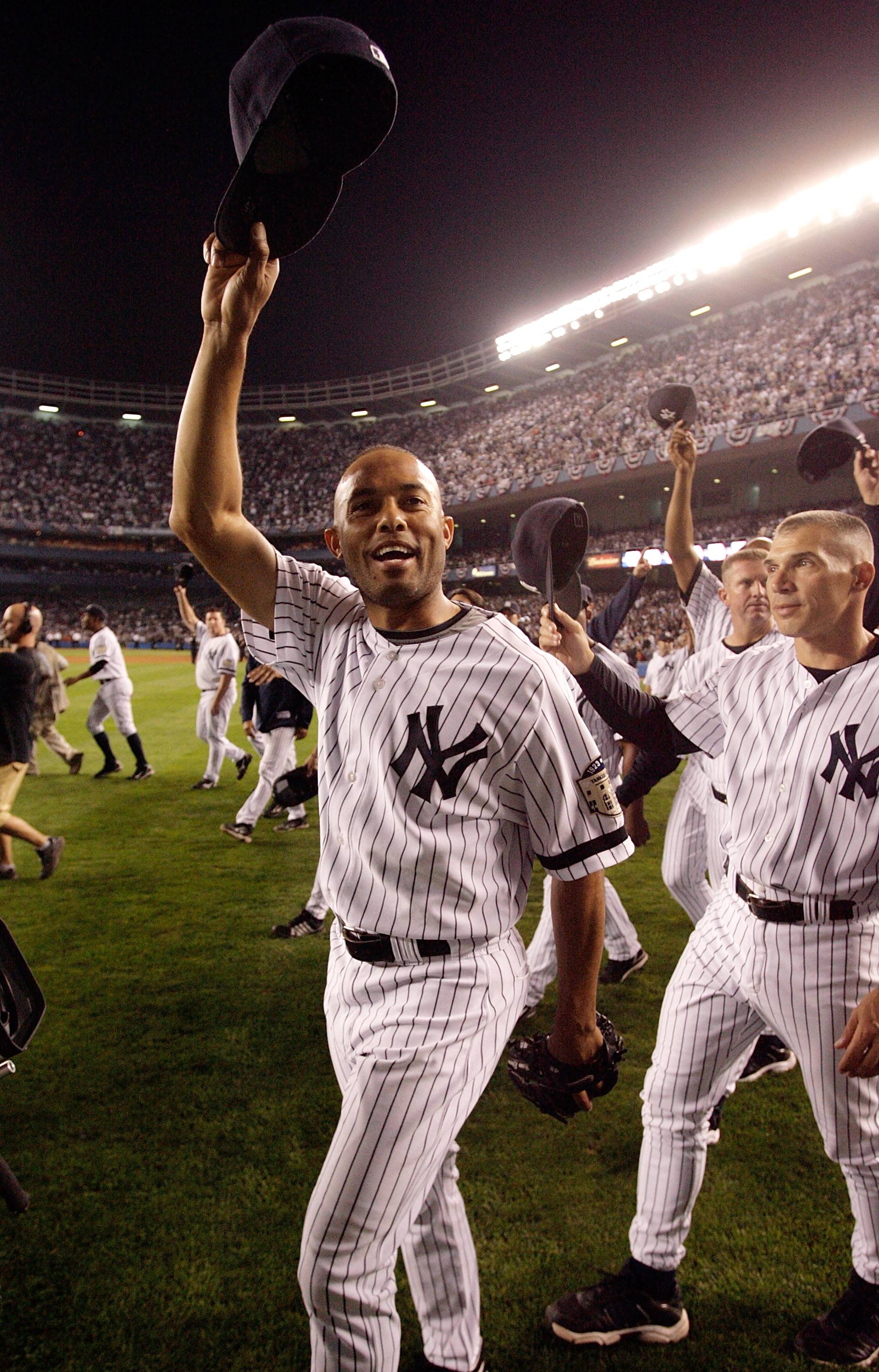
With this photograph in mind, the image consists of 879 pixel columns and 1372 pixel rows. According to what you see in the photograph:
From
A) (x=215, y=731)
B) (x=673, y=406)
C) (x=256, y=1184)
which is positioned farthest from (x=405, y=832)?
(x=215, y=731)

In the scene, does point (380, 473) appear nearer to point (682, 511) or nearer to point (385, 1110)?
point (385, 1110)

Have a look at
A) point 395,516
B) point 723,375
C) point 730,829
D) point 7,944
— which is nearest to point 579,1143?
point 730,829

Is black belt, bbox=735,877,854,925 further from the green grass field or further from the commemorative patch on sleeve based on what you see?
the green grass field

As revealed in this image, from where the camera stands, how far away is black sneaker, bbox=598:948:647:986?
16.3ft

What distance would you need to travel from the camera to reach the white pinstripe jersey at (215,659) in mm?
10375

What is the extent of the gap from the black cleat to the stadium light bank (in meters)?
33.4

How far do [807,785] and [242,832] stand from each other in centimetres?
713

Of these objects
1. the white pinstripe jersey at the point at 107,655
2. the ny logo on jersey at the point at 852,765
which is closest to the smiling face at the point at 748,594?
the ny logo on jersey at the point at 852,765

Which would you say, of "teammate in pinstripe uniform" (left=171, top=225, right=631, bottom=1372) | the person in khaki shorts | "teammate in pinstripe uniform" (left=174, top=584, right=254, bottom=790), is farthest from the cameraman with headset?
"teammate in pinstripe uniform" (left=171, top=225, right=631, bottom=1372)

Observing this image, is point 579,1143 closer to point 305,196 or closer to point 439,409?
point 305,196

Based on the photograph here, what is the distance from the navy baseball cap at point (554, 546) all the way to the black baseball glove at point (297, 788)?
1688 mm

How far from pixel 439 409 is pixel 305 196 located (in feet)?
171

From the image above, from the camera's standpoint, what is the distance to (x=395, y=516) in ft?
6.27

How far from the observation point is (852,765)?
7.56 ft
